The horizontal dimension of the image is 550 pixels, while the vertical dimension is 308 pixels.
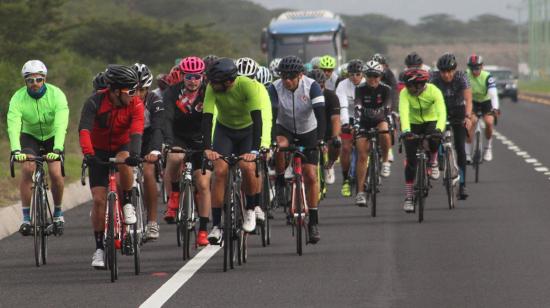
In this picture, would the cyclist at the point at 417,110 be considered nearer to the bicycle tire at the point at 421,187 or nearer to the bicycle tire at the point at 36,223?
the bicycle tire at the point at 421,187

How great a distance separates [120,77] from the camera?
41.6ft

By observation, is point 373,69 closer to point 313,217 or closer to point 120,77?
point 313,217

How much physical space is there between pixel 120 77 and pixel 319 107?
9.86 ft

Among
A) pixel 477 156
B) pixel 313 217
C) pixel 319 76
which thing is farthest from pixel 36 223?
pixel 477 156

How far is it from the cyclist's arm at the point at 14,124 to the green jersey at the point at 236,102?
5.50 ft

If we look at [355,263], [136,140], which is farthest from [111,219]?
[355,263]

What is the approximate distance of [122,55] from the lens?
64.4 meters

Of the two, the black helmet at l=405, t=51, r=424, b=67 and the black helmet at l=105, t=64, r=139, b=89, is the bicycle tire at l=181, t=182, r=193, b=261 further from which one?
the black helmet at l=405, t=51, r=424, b=67

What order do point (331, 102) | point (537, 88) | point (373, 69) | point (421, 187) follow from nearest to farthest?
point (331, 102)
point (421, 187)
point (373, 69)
point (537, 88)

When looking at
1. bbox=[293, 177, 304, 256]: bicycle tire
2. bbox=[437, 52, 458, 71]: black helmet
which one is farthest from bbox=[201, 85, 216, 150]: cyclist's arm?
bbox=[437, 52, 458, 71]: black helmet

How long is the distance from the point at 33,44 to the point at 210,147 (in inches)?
1050

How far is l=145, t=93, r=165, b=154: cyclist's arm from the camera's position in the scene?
1352 centimetres

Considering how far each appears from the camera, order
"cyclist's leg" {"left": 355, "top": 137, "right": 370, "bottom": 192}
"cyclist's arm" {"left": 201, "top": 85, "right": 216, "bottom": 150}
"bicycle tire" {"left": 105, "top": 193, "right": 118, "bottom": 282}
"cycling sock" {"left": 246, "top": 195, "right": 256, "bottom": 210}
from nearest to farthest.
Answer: "bicycle tire" {"left": 105, "top": 193, "right": 118, "bottom": 282} < "cyclist's arm" {"left": 201, "top": 85, "right": 216, "bottom": 150} < "cycling sock" {"left": 246, "top": 195, "right": 256, "bottom": 210} < "cyclist's leg" {"left": 355, "top": 137, "right": 370, "bottom": 192}

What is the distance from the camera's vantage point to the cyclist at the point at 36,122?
14.4 metres
